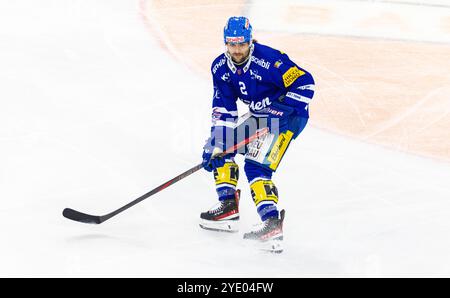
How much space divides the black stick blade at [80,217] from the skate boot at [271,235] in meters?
0.94

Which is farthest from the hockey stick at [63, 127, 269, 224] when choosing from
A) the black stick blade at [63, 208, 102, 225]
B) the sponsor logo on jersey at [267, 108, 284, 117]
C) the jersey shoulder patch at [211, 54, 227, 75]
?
the jersey shoulder patch at [211, 54, 227, 75]

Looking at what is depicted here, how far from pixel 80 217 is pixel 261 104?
126 centimetres

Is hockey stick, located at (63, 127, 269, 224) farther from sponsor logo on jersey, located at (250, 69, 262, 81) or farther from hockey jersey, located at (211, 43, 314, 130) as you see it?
sponsor logo on jersey, located at (250, 69, 262, 81)

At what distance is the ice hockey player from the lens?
4.99 meters

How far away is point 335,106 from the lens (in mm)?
7250

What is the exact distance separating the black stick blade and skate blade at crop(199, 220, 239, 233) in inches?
25.2

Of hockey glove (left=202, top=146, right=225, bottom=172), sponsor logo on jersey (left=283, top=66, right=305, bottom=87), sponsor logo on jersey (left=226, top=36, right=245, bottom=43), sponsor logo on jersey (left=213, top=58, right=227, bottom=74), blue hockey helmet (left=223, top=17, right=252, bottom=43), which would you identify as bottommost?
hockey glove (left=202, top=146, right=225, bottom=172)

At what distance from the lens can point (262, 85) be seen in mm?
5145

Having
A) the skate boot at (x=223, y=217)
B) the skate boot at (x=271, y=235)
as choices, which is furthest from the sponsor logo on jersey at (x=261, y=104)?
the skate boot at (x=271, y=235)

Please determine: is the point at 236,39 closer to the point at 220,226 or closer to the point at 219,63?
the point at 219,63

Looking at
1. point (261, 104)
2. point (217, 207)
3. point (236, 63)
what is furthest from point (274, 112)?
point (217, 207)

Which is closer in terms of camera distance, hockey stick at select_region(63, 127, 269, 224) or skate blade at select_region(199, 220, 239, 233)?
hockey stick at select_region(63, 127, 269, 224)

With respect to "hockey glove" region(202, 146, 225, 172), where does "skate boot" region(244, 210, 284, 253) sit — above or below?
below

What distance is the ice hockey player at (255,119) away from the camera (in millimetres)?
4988
